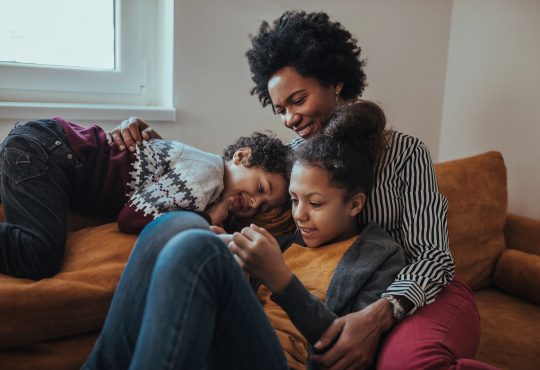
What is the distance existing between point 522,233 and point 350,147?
112 centimetres

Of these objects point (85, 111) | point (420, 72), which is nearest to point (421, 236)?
point (85, 111)

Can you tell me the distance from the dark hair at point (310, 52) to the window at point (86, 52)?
47 centimetres

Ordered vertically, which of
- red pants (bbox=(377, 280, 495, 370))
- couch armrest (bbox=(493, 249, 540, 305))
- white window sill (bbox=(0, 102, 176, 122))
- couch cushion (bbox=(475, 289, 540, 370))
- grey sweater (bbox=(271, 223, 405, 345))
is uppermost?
white window sill (bbox=(0, 102, 176, 122))

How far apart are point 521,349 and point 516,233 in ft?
2.07

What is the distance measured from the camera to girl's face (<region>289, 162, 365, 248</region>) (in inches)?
51.7

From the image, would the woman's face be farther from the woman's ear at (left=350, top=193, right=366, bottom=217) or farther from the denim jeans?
the denim jeans

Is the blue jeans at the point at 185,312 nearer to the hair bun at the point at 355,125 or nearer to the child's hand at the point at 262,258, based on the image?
the child's hand at the point at 262,258

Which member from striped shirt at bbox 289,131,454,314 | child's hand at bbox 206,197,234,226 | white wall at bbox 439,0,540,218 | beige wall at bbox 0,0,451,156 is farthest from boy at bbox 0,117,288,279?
white wall at bbox 439,0,540,218

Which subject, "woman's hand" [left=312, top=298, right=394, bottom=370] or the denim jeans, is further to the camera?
the denim jeans

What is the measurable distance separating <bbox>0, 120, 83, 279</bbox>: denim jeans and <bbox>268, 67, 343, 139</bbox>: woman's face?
0.59 m

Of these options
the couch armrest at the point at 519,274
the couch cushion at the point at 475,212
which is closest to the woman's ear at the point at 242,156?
the couch cushion at the point at 475,212

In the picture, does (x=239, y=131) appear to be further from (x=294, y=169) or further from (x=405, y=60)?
(x=405, y=60)

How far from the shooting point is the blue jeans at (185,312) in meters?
0.82

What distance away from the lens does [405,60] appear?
2.47 meters
